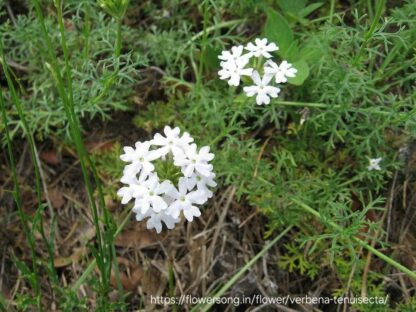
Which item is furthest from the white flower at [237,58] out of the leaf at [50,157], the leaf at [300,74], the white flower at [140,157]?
the leaf at [50,157]

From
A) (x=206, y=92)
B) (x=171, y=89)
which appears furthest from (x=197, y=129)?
(x=171, y=89)

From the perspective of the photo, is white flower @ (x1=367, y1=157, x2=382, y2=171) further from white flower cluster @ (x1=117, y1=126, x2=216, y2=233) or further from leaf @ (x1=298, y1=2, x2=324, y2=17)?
white flower cluster @ (x1=117, y1=126, x2=216, y2=233)

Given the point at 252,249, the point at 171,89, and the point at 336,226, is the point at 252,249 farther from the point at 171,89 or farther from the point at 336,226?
the point at 171,89

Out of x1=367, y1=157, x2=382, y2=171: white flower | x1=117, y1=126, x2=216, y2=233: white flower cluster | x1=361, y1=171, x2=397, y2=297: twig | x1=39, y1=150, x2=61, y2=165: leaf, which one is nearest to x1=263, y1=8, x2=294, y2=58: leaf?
x1=367, y1=157, x2=382, y2=171: white flower

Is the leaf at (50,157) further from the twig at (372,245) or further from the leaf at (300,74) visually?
the twig at (372,245)

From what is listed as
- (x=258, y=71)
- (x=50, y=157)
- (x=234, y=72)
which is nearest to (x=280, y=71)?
(x=258, y=71)

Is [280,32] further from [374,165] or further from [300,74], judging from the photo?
[374,165]
